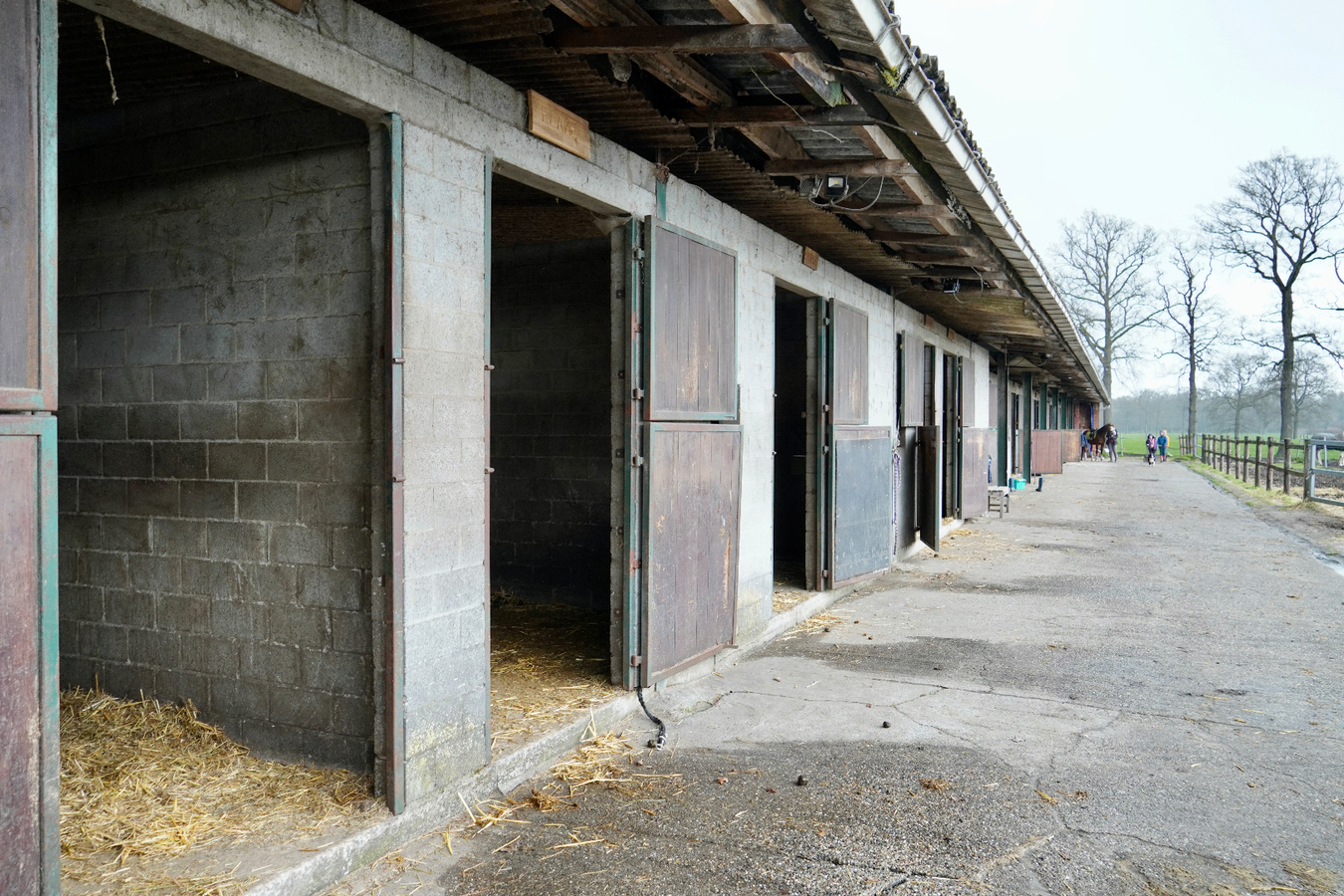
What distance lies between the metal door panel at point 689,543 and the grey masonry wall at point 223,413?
72.3 inches

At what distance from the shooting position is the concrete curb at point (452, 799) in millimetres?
3037

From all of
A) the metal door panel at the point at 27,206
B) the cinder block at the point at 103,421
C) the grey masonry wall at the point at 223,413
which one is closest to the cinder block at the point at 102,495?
the grey masonry wall at the point at 223,413

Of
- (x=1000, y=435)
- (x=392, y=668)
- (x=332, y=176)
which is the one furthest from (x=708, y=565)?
(x=1000, y=435)

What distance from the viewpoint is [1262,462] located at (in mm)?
21297

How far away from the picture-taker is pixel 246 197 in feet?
12.8

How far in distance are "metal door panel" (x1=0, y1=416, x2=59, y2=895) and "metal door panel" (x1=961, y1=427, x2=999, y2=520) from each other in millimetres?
11875

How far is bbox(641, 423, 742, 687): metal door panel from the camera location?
16.8 feet

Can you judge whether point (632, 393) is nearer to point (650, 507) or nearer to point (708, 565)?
point (650, 507)

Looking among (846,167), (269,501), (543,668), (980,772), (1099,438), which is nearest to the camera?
(269,501)

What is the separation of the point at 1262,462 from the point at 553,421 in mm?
19937

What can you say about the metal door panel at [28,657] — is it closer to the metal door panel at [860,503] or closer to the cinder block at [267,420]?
the cinder block at [267,420]

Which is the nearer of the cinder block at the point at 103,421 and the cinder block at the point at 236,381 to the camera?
the cinder block at the point at 236,381

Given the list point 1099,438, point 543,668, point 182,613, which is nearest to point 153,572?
point 182,613

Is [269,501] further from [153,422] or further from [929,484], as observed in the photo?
[929,484]
